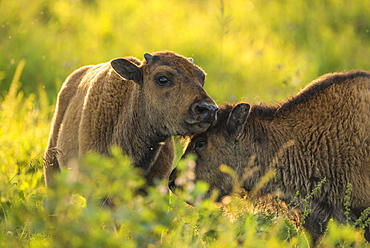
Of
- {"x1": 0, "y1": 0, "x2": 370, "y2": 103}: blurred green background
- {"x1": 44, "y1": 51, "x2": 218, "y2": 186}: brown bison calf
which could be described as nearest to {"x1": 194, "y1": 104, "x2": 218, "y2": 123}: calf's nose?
{"x1": 44, "y1": 51, "x2": 218, "y2": 186}: brown bison calf

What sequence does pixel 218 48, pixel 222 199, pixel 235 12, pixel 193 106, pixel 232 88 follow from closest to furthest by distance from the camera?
1. pixel 193 106
2. pixel 222 199
3. pixel 232 88
4. pixel 218 48
5. pixel 235 12

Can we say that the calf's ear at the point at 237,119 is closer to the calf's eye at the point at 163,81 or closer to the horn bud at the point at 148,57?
the calf's eye at the point at 163,81

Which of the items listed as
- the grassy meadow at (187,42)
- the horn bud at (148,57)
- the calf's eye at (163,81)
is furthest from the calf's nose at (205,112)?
the grassy meadow at (187,42)

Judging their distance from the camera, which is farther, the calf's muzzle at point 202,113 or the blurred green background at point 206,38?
the blurred green background at point 206,38

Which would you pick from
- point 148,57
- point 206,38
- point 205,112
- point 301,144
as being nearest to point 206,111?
point 205,112

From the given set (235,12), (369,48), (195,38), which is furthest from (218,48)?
(369,48)

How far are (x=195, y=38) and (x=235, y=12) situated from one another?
1.79 m

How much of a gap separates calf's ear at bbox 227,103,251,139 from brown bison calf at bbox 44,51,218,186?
0.81 ft

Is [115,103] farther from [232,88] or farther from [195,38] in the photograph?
[195,38]

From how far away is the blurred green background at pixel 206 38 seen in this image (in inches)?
434

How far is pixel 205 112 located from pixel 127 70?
0.93m

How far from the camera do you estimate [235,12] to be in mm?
13266

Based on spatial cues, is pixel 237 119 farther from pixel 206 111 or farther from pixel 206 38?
pixel 206 38

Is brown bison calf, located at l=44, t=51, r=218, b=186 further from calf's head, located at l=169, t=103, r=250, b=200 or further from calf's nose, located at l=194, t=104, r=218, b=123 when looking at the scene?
calf's head, located at l=169, t=103, r=250, b=200
